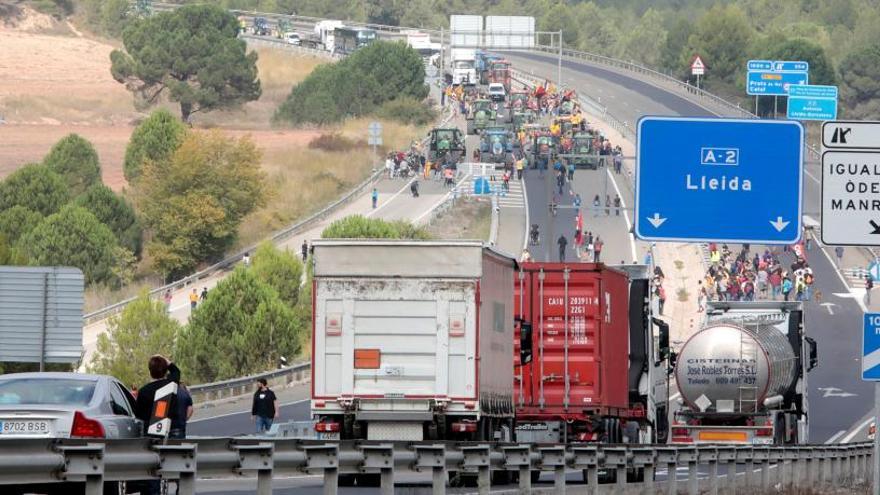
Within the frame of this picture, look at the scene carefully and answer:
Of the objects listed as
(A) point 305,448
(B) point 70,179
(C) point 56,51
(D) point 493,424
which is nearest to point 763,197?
(D) point 493,424

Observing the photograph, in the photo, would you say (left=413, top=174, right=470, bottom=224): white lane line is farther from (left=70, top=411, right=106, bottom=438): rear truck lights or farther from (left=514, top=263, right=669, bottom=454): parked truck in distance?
(left=70, top=411, right=106, bottom=438): rear truck lights

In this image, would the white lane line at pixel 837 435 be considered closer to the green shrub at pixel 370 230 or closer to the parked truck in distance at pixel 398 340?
the parked truck in distance at pixel 398 340

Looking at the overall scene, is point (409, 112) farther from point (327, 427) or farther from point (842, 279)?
point (327, 427)

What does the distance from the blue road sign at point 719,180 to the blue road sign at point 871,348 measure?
8.50 metres

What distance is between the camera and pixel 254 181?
112 meters

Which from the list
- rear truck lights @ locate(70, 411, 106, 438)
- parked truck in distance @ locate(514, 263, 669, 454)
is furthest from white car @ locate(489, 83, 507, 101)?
rear truck lights @ locate(70, 411, 106, 438)

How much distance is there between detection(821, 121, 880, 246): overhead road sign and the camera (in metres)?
16.4

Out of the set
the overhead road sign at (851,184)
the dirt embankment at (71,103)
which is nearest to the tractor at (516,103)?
the dirt embankment at (71,103)

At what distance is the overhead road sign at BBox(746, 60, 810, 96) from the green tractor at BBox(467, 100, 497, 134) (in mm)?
27546

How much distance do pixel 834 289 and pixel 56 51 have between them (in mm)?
123434

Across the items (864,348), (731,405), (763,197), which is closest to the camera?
(864,348)

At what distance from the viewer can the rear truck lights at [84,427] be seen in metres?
15.6

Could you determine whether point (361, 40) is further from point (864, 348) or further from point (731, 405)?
point (864, 348)

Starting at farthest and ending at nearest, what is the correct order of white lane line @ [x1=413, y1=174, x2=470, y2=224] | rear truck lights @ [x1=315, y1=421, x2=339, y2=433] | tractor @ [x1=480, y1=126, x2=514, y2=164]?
1. tractor @ [x1=480, y1=126, x2=514, y2=164]
2. white lane line @ [x1=413, y1=174, x2=470, y2=224]
3. rear truck lights @ [x1=315, y1=421, x2=339, y2=433]
